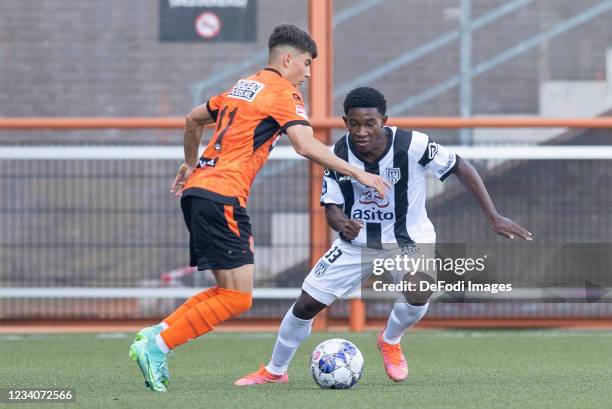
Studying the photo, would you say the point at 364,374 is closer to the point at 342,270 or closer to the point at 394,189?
the point at 342,270

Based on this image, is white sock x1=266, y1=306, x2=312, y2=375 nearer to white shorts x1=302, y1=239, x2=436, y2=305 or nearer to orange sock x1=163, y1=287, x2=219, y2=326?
white shorts x1=302, y1=239, x2=436, y2=305

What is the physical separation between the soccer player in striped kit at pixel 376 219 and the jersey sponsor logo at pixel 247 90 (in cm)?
51

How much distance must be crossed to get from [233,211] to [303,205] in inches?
142

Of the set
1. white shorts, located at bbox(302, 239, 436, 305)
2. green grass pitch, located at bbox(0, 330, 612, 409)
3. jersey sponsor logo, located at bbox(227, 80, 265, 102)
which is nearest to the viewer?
green grass pitch, located at bbox(0, 330, 612, 409)

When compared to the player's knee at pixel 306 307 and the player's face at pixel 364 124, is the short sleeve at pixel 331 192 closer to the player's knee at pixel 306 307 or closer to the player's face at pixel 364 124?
the player's face at pixel 364 124

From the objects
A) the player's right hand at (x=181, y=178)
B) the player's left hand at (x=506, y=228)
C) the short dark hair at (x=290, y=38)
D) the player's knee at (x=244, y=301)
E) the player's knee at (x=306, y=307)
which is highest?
the short dark hair at (x=290, y=38)

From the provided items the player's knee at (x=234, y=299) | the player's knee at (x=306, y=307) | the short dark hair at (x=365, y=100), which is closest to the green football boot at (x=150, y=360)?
the player's knee at (x=234, y=299)

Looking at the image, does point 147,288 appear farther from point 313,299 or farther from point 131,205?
point 313,299

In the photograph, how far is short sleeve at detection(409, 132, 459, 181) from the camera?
663 cm

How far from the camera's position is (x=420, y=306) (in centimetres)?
650

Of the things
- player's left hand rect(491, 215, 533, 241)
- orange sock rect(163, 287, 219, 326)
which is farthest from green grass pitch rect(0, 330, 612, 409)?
player's left hand rect(491, 215, 533, 241)

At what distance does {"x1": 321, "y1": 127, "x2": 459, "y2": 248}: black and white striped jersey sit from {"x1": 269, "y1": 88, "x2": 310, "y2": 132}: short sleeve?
0.66m

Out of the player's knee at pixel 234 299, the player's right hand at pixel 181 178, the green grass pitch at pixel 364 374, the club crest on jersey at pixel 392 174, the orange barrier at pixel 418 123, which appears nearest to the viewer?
the green grass pitch at pixel 364 374

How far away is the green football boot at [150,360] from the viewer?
576cm
